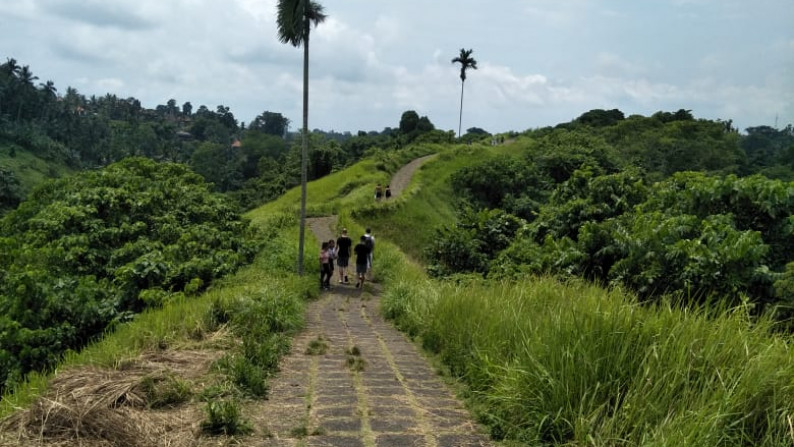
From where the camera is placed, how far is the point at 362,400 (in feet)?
16.3

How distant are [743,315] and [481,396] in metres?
2.15

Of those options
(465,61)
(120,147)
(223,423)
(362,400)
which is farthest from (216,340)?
(120,147)

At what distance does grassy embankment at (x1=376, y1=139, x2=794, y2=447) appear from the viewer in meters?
3.36

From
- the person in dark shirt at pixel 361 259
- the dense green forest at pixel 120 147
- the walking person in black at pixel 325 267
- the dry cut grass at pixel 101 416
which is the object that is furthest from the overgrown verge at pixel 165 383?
the dense green forest at pixel 120 147

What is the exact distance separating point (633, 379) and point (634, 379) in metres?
0.02

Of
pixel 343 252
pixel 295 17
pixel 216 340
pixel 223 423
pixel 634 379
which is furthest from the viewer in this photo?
pixel 343 252

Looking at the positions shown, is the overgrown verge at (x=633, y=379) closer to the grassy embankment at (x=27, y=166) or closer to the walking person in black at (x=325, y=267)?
the walking person in black at (x=325, y=267)

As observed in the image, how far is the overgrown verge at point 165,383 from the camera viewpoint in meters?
3.76

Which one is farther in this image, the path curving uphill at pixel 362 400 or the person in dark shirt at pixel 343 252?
the person in dark shirt at pixel 343 252

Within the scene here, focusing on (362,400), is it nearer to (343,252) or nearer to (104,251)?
(343,252)

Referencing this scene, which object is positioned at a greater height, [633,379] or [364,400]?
[633,379]

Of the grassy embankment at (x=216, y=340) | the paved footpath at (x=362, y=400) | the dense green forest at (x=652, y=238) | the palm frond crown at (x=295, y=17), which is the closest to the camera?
the paved footpath at (x=362, y=400)

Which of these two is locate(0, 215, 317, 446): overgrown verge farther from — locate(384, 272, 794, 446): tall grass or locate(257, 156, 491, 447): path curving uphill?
locate(384, 272, 794, 446): tall grass

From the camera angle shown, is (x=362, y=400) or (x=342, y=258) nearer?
(x=362, y=400)
